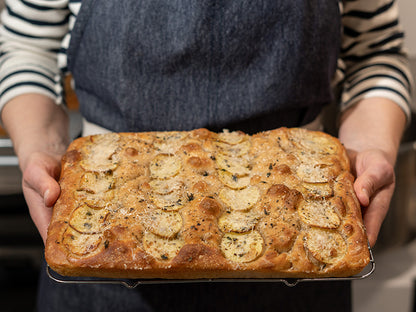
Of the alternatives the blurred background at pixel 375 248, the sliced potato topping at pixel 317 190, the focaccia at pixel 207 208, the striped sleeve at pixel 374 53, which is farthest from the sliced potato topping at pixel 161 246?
the blurred background at pixel 375 248

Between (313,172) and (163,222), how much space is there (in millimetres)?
408

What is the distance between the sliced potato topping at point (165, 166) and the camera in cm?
109

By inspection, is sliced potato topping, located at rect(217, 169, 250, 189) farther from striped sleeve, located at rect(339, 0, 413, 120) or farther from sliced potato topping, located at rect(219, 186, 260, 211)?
striped sleeve, located at rect(339, 0, 413, 120)

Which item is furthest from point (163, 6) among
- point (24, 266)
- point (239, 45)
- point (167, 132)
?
point (24, 266)

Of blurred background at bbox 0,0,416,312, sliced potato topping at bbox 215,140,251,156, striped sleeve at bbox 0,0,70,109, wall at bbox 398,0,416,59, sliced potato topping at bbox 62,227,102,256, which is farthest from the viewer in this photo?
wall at bbox 398,0,416,59

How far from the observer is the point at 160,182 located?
1072mm

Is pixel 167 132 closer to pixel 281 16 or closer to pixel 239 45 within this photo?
pixel 239 45

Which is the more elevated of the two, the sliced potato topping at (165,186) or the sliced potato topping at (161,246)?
the sliced potato topping at (165,186)

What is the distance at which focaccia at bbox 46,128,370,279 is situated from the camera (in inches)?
36.6

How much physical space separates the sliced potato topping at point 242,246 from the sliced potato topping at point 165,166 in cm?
23

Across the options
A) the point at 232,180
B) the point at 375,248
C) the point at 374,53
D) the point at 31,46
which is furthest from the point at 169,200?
the point at 375,248

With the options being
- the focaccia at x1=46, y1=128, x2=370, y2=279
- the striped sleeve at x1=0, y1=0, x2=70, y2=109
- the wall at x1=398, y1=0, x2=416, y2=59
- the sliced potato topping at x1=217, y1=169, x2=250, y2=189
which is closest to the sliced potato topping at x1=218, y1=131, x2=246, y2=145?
the focaccia at x1=46, y1=128, x2=370, y2=279

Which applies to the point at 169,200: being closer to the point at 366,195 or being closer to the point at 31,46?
the point at 366,195

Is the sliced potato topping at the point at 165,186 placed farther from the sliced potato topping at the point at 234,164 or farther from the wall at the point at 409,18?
the wall at the point at 409,18
